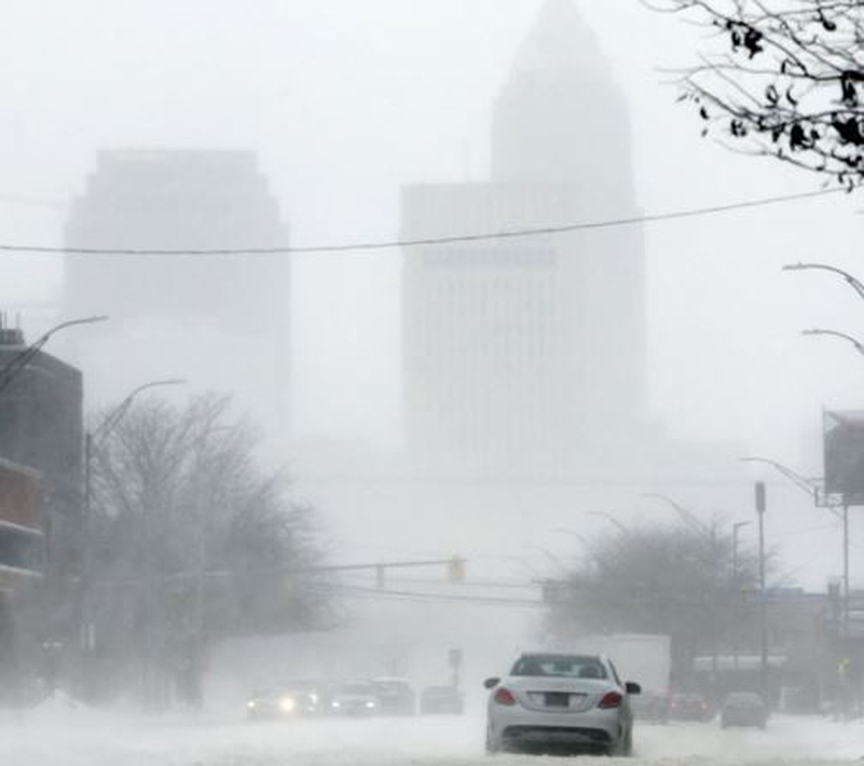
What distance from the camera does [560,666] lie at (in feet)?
118

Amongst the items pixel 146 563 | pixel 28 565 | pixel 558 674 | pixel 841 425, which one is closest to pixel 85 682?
pixel 28 565

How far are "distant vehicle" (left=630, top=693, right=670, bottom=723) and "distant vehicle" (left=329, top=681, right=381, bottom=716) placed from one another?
707 cm

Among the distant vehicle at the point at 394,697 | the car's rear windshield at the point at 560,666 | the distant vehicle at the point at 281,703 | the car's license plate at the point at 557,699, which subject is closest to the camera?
the car's license plate at the point at 557,699

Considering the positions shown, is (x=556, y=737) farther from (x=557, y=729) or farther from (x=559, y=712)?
(x=559, y=712)

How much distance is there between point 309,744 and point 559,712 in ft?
→ 23.0

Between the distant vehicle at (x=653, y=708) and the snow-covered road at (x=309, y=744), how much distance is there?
30.7 ft

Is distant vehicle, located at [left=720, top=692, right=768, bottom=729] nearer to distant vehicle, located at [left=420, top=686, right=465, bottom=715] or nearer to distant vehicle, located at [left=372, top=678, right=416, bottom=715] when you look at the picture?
distant vehicle, located at [left=372, top=678, right=416, bottom=715]

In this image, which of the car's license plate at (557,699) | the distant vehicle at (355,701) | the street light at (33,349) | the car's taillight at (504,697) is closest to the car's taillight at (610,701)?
the car's license plate at (557,699)

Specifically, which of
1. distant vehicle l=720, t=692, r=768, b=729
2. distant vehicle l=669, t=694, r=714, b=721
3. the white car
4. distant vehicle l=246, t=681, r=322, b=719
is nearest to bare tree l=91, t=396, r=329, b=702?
distant vehicle l=246, t=681, r=322, b=719

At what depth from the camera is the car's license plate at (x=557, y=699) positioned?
114ft

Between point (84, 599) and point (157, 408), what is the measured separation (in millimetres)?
46450

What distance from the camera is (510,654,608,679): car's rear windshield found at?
35812 millimetres

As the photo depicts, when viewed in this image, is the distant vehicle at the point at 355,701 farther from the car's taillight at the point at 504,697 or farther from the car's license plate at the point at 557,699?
the car's license plate at the point at 557,699

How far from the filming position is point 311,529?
379 feet
